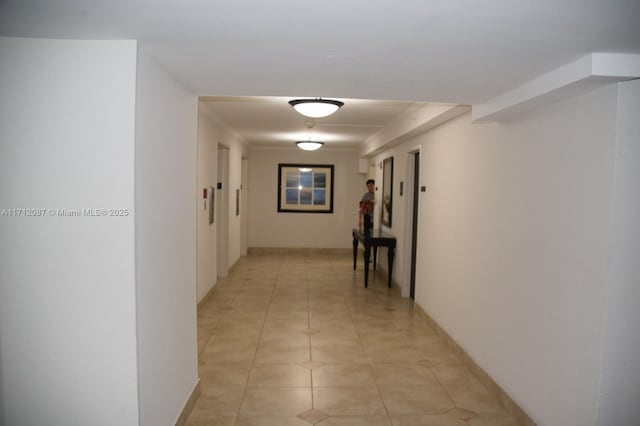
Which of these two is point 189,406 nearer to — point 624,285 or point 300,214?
point 624,285

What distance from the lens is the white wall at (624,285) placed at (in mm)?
2191

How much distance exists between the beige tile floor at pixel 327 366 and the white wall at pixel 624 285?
3.27 feet

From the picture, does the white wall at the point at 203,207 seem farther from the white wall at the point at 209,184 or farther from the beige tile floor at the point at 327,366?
the beige tile floor at the point at 327,366

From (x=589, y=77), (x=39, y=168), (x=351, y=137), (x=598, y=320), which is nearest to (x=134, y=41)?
(x=39, y=168)

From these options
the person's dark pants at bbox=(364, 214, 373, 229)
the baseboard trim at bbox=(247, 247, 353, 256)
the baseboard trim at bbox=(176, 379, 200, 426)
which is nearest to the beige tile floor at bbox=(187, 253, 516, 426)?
the baseboard trim at bbox=(176, 379, 200, 426)

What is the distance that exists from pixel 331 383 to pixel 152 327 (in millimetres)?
1790

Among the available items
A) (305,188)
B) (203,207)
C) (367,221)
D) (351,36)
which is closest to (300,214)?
(305,188)

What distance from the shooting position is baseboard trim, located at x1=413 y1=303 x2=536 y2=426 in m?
3.04

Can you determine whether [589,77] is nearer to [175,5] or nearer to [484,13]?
[484,13]

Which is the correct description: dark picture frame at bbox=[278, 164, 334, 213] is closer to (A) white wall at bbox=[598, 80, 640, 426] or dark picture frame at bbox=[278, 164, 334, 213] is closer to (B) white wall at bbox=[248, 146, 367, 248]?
(B) white wall at bbox=[248, 146, 367, 248]

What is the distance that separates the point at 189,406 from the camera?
3.14 metres

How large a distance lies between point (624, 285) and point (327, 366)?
8.29ft

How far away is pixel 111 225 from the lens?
2.16m

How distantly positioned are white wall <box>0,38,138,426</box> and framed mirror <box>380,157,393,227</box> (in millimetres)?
5776
